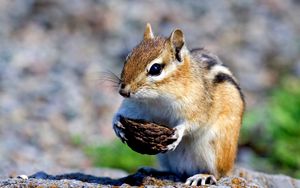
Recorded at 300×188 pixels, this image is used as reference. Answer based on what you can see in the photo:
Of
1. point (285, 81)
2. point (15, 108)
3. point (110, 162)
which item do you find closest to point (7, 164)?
point (110, 162)

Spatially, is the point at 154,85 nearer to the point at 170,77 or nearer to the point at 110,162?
the point at 170,77

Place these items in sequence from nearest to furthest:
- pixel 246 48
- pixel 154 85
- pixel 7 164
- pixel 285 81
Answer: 1. pixel 154 85
2. pixel 7 164
3. pixel 285 81
4. pixel 246 48

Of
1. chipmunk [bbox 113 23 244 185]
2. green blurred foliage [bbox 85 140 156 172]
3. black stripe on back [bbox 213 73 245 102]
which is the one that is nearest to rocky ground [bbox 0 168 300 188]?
chipmunk [bbox 113 23 244 185]

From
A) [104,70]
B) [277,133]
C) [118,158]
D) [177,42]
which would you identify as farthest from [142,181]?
[104,70]

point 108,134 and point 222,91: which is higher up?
point 108,134

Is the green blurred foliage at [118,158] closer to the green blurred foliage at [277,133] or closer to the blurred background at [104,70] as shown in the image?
the blurred background at [104,70]

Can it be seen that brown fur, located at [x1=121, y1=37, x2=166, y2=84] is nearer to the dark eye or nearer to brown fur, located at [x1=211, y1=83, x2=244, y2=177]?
the dark eye
